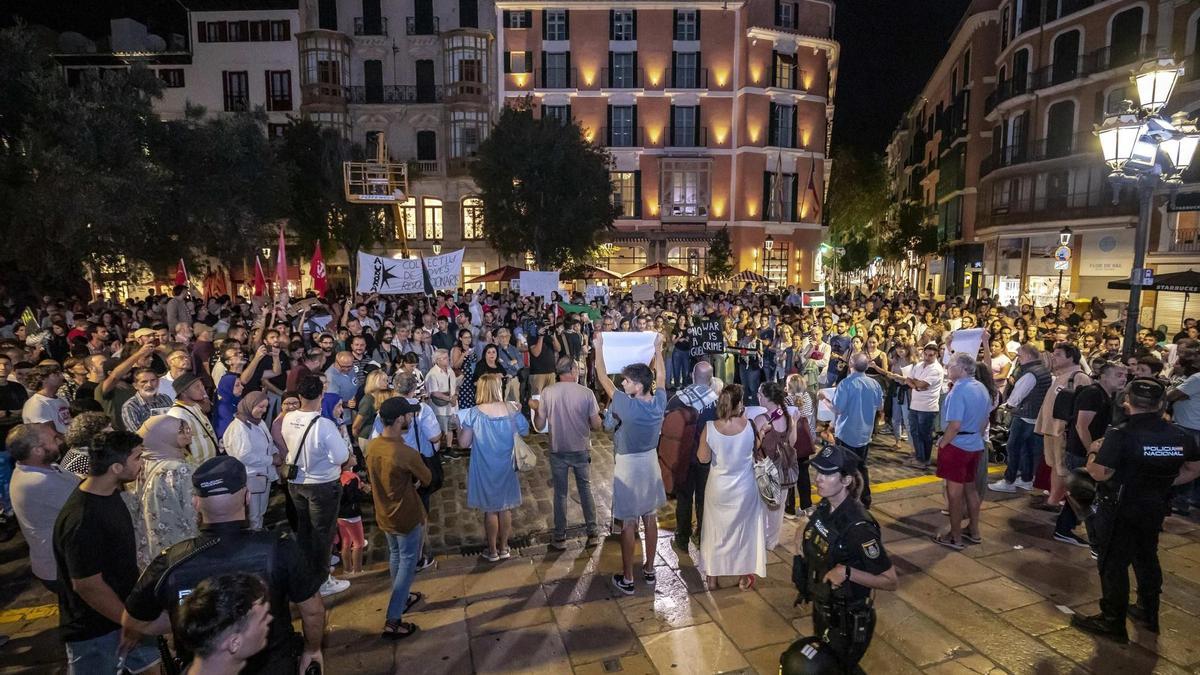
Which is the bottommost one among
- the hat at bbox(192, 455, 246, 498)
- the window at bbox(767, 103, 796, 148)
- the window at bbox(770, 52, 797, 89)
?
the hat at bbox(192, 455, 246, 498)

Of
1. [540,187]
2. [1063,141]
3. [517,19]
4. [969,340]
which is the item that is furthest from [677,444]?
[517,19]

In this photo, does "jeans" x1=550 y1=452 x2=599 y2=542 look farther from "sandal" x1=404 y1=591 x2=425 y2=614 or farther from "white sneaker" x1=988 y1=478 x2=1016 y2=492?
"white sneaker" x1=988 y1=478 x2=1016 y2=492

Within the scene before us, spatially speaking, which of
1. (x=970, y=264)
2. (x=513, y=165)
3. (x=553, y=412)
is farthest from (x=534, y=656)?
(x=970, y=264)

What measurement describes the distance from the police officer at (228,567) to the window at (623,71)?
36.1 m

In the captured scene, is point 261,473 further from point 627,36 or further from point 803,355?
point 627,36

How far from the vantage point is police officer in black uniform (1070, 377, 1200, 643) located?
408 centimetres

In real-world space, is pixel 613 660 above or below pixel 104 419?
below

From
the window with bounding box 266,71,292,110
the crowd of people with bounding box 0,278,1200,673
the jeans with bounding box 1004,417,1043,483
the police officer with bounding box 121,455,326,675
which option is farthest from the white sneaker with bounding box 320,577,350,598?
the window with bounding box 266,71,292,110

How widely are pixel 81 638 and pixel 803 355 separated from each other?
30.9 ft

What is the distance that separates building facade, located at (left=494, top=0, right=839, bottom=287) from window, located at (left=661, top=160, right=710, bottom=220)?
58 mm

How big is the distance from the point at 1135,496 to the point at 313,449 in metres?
5.78

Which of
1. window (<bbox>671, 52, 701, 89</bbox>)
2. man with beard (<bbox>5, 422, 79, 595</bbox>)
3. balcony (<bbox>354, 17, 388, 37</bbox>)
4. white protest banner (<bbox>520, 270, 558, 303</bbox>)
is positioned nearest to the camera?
man with beard (<bbox>5, 422, 79, 595</bbox>)

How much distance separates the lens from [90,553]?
293 cm

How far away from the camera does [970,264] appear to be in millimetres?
37062
